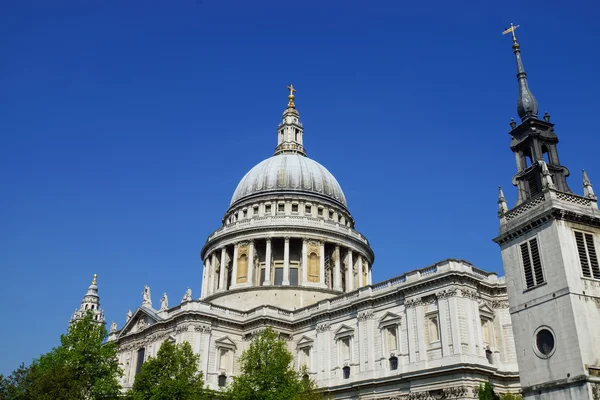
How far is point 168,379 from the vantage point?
129 ft

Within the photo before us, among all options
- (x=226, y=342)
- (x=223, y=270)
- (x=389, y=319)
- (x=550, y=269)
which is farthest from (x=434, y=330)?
(x=223, y=270)

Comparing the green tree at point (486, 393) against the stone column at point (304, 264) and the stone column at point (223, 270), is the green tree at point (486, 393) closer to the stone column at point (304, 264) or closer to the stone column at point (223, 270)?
the stone column at point (304, 264)

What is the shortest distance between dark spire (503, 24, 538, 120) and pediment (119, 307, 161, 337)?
126 ft

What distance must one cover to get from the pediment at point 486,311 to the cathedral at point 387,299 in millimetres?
154

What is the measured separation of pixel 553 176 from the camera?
33.8 meters

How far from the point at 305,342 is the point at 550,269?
29.5 metres

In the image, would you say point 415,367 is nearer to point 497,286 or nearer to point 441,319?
point 441,319

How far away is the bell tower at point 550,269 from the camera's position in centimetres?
2853

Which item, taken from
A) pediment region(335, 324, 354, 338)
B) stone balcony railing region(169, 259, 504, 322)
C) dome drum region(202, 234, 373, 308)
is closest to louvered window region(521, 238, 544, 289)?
stone balcony railing region(169, 259, 504, 322)

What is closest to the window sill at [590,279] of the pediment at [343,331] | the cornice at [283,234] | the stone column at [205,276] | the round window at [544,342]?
the round window at [544,342]

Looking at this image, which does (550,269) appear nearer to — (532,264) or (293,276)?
(532,264)

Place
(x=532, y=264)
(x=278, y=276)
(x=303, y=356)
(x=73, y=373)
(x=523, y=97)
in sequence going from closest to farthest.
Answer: (x=532, y=264) → (x=523, y=97) → (x=73, y=373) → (x=303, y=356) → (x=278, y=276)

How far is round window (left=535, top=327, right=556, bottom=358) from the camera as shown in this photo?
29.8 metres

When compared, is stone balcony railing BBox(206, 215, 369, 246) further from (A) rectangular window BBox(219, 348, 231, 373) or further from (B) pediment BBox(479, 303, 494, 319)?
(B) pediment BBox(479, 303, 494, 319)
